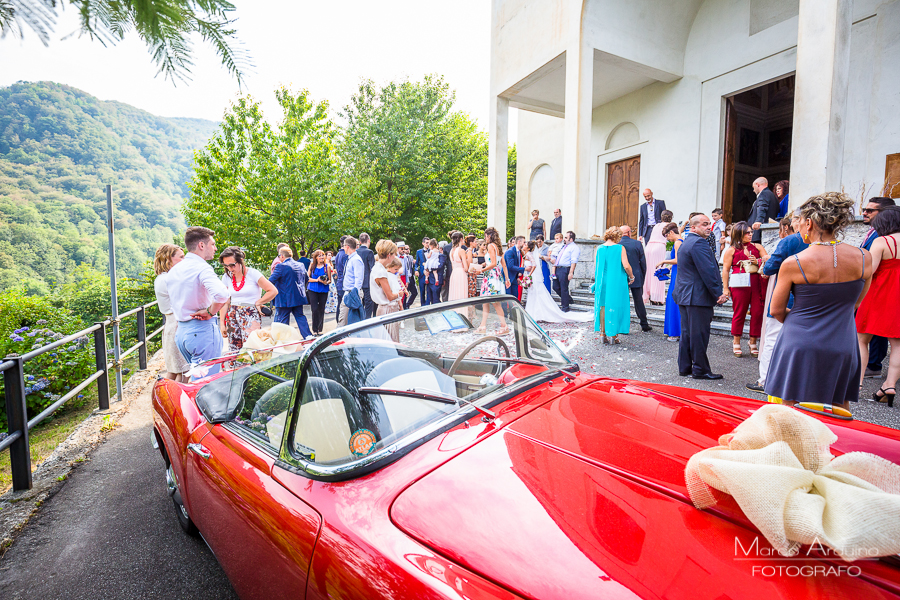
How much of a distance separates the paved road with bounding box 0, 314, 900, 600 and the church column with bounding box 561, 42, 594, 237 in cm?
724

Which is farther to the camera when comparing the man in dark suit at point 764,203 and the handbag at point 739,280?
the man in dark suit at point 764,203

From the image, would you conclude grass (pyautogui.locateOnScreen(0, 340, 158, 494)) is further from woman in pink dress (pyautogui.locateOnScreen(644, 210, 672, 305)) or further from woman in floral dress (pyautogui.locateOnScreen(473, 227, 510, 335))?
woman in pink dress (pyautogui.locateOnScreen(644, 210, 672, 305))

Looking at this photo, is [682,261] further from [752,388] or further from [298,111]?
[298,111]

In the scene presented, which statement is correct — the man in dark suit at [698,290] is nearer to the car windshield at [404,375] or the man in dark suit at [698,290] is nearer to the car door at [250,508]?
the car windshield at [404,375]

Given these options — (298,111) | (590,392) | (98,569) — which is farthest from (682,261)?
(298,111)

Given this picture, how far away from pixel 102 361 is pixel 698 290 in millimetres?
7021

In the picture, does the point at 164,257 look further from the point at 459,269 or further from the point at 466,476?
the point at 459,269

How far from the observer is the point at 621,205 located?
47.4ft

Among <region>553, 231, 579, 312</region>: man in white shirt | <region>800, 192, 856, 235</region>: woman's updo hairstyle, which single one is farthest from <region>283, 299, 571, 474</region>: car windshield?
<region>553, 231, 579, 312</region>: man in white shirt

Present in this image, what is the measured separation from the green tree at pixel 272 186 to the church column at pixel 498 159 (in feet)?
26.7

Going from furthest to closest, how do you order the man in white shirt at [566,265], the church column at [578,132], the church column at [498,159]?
1. the church column at [498,159]
2. the church column at [578,132]
3. the man in white shirt at [566,265]

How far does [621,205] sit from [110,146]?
14.7 m

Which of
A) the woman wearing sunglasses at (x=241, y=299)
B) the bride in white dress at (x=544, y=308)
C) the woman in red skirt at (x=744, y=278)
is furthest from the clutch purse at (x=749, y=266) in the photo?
the woman wearing sunglasses at (x=241, y=299)

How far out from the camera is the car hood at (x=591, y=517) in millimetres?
954
